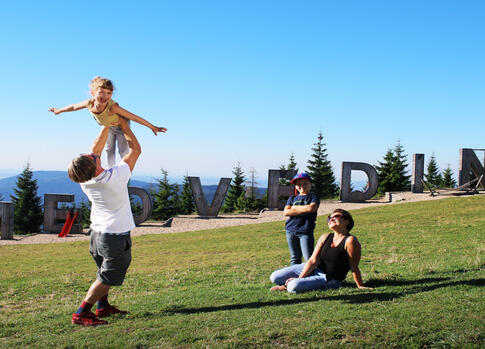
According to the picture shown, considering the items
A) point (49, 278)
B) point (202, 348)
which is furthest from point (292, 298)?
point (49, 278)

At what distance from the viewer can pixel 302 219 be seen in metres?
7.10

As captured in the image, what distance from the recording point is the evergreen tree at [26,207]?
4562 centimetres

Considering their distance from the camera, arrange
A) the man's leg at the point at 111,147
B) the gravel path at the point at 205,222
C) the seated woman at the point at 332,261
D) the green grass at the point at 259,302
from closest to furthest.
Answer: the green grass at the point at 259,302, the man's leg at the point at 111,147, the seated woman at the point at 332,261, the gravel path at the point at 205,222

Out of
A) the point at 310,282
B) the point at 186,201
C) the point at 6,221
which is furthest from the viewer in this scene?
the point at 186,201

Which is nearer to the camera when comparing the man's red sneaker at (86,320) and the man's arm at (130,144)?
the man's red sneaker at (86,320)

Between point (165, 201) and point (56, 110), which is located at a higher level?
point (56, 110)

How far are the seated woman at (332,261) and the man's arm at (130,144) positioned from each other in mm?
3022

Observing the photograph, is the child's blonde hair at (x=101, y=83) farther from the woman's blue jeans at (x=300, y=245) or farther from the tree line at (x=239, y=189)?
the tree line at (x=239, y=189)

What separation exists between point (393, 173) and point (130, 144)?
4648cm

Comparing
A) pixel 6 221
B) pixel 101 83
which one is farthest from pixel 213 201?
pixel 101 83

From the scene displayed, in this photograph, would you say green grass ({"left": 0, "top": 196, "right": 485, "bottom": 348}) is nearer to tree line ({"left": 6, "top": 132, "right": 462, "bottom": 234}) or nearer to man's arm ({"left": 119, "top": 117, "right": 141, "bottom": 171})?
man's arm ({"left": 119, "top": 117, "right": 141, "bottom": 171})

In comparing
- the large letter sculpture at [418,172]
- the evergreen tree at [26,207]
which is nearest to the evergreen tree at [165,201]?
the evergreen tree at [26,207]

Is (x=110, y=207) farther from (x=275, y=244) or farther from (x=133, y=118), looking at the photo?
(x=275, y=244)

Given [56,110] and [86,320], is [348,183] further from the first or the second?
[86,320]
